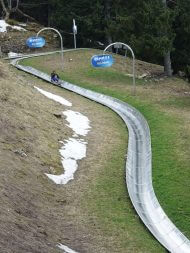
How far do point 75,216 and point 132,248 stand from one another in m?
3.13

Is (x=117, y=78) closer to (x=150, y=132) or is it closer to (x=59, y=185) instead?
(x=150, y=132)

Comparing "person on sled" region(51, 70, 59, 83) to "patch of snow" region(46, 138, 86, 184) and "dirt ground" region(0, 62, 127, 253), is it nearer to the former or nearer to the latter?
"dirt ground" region(0, 62, 127, 253)

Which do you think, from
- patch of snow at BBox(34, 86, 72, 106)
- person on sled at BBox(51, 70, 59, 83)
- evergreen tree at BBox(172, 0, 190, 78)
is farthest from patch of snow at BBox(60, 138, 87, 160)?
evergreen tree at BBox(172, 0, 190, 78)

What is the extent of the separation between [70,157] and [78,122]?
25.9 feet

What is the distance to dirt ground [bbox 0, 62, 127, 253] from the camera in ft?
52.7

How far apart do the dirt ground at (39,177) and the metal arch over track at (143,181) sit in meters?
1.43

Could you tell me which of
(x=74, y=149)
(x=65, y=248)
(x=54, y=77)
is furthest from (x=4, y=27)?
(x=65, y=248)

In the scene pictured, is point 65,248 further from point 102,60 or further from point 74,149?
point 102,60

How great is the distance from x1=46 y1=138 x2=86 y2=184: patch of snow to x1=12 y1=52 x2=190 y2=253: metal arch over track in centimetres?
265

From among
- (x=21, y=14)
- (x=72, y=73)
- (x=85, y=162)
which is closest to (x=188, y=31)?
(x=72, y=73)

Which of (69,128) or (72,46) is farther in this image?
(72,46)

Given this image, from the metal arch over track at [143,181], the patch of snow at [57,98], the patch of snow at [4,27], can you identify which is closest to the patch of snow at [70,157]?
the metal arch over track at [143,181]

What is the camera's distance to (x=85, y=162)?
2602 cm

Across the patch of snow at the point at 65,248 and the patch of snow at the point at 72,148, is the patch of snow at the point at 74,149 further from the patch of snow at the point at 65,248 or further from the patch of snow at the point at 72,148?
the patch of snow at the point at 65,248
